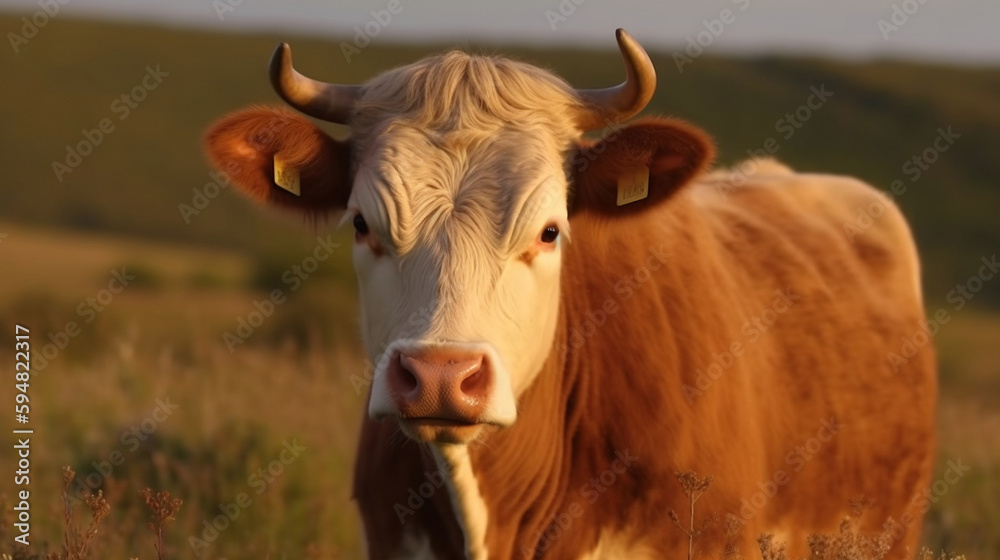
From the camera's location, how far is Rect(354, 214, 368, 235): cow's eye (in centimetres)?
417

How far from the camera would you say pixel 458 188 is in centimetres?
402

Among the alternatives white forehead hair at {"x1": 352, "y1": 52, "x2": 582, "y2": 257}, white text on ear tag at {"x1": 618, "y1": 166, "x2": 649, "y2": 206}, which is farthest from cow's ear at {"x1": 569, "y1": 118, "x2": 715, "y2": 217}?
white forehead hair at {"x1": 352, "y1": 52, "x2": 582, "y2": 257}

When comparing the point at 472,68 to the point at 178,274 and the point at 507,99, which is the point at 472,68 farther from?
the point at 178,274

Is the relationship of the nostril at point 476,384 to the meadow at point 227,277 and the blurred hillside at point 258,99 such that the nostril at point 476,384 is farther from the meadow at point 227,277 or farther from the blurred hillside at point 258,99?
the blurred hillside at point 258,99

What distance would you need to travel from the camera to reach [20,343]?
21.5 ft

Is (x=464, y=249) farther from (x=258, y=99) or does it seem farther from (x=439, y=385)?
(x=258, y=99)

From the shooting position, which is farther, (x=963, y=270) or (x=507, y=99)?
(x=963, y=270)

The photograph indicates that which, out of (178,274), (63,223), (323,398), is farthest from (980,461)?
(63,223)

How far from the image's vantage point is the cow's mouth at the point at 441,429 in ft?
11.9

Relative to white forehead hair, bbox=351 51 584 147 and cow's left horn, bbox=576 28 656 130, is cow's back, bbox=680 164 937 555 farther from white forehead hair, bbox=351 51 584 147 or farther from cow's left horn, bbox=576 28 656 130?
white forehead hair, bbox=351 51 584 147

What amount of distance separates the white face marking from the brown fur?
0.30 metres

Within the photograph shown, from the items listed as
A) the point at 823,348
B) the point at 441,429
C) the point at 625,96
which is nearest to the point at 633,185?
the point at 625,96

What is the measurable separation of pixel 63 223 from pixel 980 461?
157 feet

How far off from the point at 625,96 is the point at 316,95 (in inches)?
41.7
